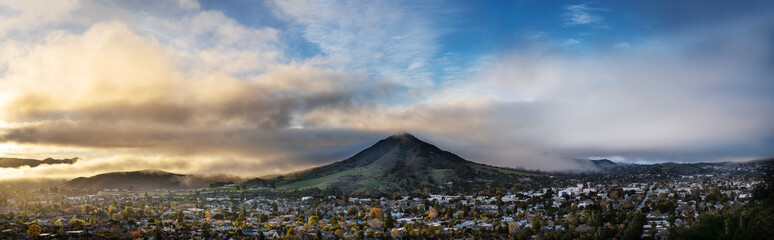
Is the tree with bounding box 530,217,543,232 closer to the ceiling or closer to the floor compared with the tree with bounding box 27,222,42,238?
closer to the floor

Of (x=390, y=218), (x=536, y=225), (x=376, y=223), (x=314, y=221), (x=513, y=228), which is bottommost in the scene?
(x=513, y=228)

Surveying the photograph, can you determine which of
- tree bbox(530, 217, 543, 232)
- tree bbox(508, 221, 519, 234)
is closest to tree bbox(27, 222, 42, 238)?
tree bbox(508, 221, 519, 234)

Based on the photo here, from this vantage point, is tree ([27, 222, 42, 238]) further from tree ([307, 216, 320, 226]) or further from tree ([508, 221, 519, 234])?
tree ([508, 221, 519, 234])

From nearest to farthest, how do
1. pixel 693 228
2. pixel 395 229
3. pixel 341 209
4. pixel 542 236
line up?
pixel 693 228 → pixel 542 236 → pixel 395 229 → pixel 341 209

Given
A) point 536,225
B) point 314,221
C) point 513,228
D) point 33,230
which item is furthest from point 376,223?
point 33,230

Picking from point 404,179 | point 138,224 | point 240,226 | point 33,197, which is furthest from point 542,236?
point 33,197

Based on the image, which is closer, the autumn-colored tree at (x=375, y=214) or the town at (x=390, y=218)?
the town at (x=390, y=218)

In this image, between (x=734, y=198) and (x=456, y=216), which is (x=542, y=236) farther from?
(x=734, y=198)

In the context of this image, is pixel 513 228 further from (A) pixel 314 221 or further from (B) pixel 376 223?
(A) pixel 314 221

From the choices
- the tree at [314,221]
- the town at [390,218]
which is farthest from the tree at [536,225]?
the tree at [314,221]

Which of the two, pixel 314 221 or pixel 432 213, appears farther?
pixel 432 213

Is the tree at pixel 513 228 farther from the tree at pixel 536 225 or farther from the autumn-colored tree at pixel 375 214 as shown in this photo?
the autumn-colored tree at pixel 375 214
